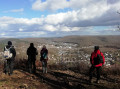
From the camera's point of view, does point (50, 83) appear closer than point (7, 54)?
Yes

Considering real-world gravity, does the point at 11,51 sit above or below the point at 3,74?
above

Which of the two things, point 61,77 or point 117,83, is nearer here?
point 117,83

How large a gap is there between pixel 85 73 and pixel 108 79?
1632 mm

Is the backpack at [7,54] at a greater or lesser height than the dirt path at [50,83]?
greater

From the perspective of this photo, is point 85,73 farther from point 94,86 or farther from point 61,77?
point 94,86

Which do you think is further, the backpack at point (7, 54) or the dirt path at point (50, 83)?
the backpack at point (7, 54)

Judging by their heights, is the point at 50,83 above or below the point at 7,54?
below

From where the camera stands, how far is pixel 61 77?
8188 millimetres

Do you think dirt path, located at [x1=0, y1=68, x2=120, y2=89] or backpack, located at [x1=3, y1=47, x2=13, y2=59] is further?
backpack, located at [x1=3, y1=47, x2=13, y2=59]

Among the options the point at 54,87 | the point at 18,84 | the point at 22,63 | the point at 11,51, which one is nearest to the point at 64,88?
the point at 54,87

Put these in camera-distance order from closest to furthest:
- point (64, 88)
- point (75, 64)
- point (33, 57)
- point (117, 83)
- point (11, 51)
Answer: point (64, 88) → point (117, 83) → point (11, 51) → point (33, 57) → point (75, 64)

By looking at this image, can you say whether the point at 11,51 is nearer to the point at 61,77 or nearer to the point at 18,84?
the point at 18,84

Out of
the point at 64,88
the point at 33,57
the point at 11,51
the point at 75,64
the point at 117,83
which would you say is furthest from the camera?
the point at 75,64

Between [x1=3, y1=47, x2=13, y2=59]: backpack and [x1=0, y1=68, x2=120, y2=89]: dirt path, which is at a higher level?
[x1=3, y1=47, x2=13, y2=59]: backpack
